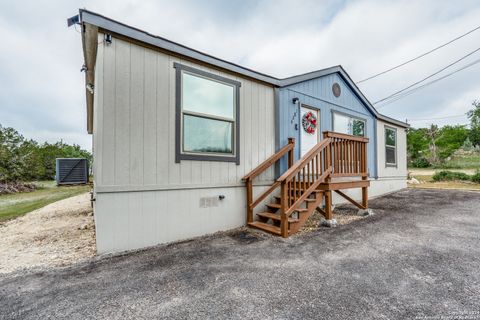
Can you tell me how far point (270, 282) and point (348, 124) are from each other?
6.02 meters

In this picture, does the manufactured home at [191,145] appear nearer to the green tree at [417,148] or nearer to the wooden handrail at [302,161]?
the wooden handrail at [302,161]

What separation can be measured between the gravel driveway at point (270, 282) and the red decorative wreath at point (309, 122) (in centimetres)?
291

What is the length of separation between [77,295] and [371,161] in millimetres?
8178

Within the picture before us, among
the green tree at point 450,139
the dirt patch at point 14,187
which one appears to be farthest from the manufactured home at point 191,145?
the green tree at point 450,139

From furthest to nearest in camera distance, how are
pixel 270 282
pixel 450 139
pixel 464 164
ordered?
pixel 450 139 → pixel 464 164 → pixel 270 282

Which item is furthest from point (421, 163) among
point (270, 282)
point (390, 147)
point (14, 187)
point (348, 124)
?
point (14, 187)

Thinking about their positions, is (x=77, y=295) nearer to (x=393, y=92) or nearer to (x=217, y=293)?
A: (x=217, y=293)

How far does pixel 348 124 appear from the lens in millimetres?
6832

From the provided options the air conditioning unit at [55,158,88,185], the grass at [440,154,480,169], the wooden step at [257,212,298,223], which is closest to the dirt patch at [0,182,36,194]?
the air conditioning unit at [55,158,88,185]

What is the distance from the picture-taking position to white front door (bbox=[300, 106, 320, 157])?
5.57m

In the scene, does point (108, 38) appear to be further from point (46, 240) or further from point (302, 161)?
point (302, 161)

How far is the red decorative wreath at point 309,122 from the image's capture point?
5609 millimetres

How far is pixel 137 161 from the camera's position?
323 cm

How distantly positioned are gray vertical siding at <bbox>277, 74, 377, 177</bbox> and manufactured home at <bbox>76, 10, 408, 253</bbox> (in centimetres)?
4
